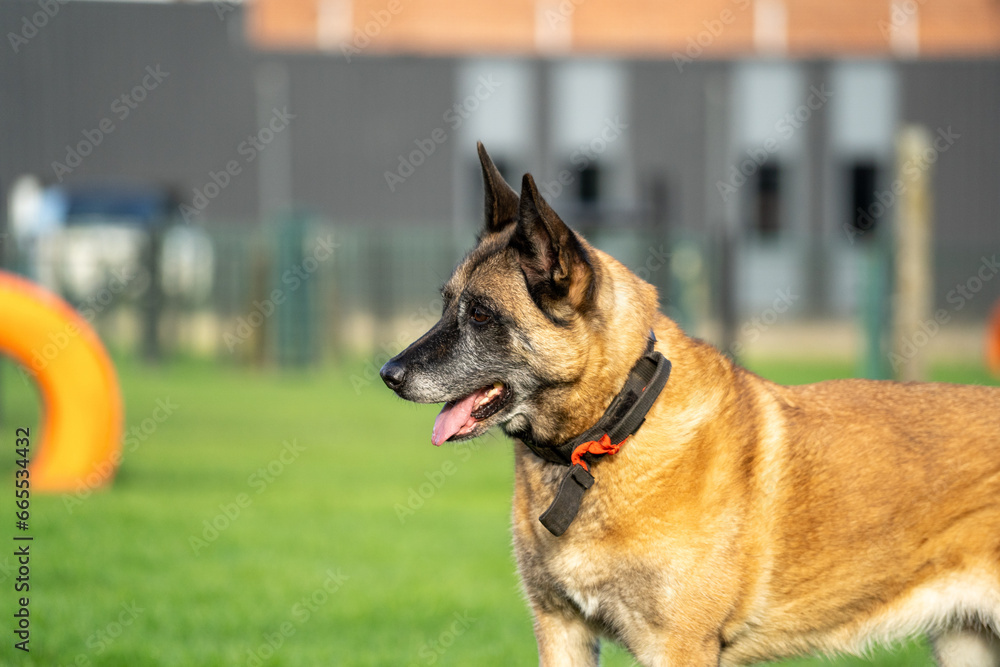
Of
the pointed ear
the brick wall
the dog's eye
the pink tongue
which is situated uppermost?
the brick wall

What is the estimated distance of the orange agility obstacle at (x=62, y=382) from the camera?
7504 mm

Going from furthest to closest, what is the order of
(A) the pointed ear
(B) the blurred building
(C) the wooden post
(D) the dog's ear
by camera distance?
(B) the blurred building < (C) the wooden post < (A) the pointed ear < (D) the dog's ear

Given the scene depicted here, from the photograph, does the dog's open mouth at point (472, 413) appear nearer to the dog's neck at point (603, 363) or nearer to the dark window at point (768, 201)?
the dog's neck at point (603, 363)

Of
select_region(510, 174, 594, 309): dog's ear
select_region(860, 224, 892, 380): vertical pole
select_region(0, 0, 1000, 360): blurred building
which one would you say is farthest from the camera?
select_region(0, 0, 1000, 360): blurred building

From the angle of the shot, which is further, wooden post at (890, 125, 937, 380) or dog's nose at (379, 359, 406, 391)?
wooden post at (890, 125, 937, 380)

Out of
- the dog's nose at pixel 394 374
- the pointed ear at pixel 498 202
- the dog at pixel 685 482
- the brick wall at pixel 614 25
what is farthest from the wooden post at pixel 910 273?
the brick wall at pixel 614 25

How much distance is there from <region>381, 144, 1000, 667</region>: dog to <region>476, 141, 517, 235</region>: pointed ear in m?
0.27

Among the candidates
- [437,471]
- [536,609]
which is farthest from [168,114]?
[536,609]

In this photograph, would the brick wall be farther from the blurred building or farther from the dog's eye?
the dog's eye

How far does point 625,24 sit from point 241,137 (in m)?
12.9

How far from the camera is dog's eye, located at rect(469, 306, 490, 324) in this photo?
339 cm

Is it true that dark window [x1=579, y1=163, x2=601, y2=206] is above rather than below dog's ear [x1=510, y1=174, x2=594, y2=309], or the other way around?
below

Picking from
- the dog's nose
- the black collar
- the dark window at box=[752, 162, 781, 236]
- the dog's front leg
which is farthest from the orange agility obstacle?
the dark window at box=[752, 162, 781, 236]

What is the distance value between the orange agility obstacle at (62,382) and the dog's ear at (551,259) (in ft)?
17.5
